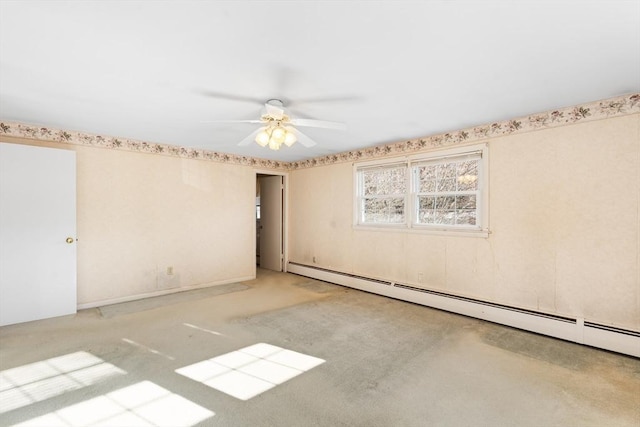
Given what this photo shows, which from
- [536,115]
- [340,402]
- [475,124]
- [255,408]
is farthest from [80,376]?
[536,115]

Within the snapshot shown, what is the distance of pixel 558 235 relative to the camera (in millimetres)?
3004

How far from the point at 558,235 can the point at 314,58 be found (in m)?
2.96

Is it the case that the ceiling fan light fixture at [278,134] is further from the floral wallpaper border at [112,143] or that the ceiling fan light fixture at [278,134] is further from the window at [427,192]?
the floral wallpaper border at [112,143]

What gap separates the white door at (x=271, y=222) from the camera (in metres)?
6.23

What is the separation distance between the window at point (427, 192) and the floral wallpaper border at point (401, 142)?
0.18 m

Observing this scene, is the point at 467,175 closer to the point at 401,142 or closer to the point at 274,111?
the point at 401,142

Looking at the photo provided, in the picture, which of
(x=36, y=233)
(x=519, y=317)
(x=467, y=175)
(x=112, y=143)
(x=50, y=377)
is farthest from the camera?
(x=112, y=143)

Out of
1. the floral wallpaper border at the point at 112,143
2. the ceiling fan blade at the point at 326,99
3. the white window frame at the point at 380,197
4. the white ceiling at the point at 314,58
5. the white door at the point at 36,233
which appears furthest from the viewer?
the white window frame at the point at 380,197

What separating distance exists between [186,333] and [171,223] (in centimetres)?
210

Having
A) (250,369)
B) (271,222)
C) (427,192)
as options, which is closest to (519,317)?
(427,192)

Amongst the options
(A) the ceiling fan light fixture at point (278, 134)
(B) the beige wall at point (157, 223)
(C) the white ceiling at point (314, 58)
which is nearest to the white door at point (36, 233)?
(B) the beige wall at point (157, 223)

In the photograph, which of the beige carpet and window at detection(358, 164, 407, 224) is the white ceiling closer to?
window at detection(358, 164, 407, 224)

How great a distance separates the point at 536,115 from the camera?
3.12m

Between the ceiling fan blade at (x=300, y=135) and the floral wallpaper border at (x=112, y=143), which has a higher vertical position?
the floral wallpaper border at (x=112, y=143)
